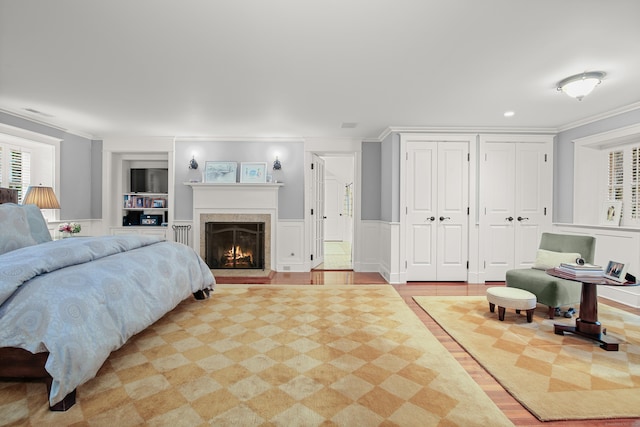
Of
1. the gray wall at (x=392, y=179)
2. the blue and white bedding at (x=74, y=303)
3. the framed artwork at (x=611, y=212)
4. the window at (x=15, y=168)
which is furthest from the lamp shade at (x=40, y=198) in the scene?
the framed artwork at (x=611, y=212)

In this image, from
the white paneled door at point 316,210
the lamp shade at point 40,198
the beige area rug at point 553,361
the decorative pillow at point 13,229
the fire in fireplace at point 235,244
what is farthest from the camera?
the white paneled door at point 316,210

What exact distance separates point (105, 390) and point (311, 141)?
14.7ft

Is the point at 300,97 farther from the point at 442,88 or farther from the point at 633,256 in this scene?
the point at 633,256

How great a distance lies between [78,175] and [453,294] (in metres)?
6.41

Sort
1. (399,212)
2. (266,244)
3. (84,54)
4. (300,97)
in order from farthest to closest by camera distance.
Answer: (266,244) → (399,212) → (300,97) → (84,54)

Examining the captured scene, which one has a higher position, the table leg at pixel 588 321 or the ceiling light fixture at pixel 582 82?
the ceiling light fixture at pixel 582 82

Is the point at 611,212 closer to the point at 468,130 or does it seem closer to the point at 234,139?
the point at 468,130

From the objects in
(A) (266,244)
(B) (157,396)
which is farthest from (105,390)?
(A) (266,244)

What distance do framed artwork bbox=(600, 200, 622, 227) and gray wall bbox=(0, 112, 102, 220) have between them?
26.9ft

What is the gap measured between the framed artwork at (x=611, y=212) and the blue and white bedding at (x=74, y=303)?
563cm

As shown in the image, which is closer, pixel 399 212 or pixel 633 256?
pixel 633 256

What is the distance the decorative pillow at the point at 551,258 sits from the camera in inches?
130

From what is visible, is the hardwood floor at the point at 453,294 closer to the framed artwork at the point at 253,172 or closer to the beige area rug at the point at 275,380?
the beige area rug at the point at 275,380

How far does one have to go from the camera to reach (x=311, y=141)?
5.46m
